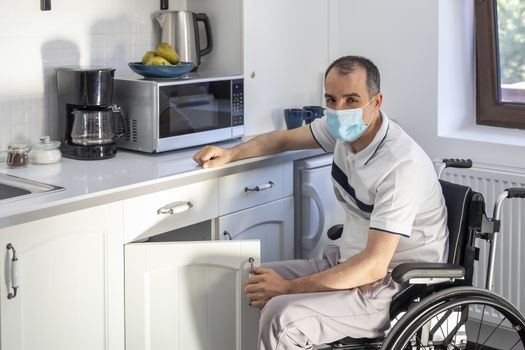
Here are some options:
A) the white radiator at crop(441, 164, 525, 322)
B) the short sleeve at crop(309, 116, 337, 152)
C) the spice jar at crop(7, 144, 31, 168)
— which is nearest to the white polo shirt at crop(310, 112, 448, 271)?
the short sleeve at crop(309, 116, 337, 152)

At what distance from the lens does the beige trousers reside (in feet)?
7.76

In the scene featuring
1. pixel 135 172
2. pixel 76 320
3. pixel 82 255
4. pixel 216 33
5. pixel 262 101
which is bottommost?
pixel 76 320

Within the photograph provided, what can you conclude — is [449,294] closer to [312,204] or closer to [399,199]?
[399,199]

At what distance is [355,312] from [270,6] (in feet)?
4.78

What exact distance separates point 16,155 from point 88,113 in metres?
0.29

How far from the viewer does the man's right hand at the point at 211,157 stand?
2828mm

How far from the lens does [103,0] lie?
10.5ft

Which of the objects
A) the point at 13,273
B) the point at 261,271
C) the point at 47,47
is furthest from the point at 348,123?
the point at 47,47

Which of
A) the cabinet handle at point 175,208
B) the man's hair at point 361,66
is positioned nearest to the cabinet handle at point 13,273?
the cabinet handle at point 175,208

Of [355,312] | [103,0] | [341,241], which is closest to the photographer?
[355,312]

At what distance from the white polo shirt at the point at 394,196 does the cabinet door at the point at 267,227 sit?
1.44 feet

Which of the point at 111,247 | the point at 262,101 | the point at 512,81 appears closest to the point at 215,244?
the point at 111,247

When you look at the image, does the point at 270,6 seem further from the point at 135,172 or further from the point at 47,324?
the point at 47,324

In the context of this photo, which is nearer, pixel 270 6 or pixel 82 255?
pixel 82 255
